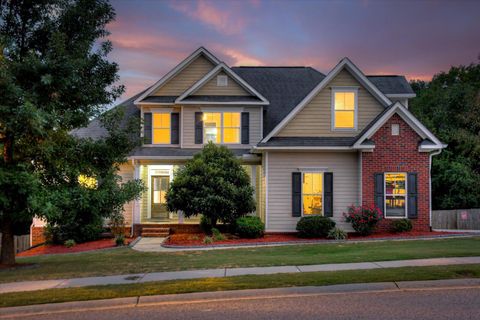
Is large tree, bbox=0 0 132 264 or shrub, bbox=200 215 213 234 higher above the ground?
large tree, bbox=0 0 132 264

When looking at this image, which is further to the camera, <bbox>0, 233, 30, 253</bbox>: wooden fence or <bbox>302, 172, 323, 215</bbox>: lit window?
<bbox>0, 233, 30, 253</bbox>: wooden fence

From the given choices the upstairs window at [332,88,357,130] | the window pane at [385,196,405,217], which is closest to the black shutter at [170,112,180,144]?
the upstairs window at [332,88,357,130]

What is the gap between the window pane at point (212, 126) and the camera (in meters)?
21.8

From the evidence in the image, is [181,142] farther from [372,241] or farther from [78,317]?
[78,317]

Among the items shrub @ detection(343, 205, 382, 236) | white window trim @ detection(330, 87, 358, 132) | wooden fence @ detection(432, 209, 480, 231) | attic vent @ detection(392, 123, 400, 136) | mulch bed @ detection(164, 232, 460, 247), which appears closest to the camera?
mulch bed @ detection(164, 232, 460, 247)

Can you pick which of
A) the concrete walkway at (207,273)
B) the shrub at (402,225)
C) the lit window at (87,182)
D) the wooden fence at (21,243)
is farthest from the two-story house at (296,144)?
the concrete walkway at (207,273)

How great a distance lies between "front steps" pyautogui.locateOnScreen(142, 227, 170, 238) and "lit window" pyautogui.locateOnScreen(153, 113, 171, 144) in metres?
4.30

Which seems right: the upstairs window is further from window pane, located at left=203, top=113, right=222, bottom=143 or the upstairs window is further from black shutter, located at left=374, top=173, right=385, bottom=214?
window pane, located at left=203, top=113, right=222, bottom=143

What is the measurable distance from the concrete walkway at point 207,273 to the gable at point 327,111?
29.6ft

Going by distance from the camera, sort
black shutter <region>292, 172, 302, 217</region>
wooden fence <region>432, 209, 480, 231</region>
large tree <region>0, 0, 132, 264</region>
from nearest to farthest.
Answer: large tree <region>0, 0, 132, 264</region>
black shutter <region>292, 172, 302, 217</region>
wooden fence <region>432, 209, 480, 231</region>

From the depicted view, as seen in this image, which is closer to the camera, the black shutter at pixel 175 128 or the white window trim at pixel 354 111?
the white window trim at pixel 354 111

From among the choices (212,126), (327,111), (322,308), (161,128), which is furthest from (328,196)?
(322,308)

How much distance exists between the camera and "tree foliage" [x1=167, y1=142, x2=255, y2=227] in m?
17.8

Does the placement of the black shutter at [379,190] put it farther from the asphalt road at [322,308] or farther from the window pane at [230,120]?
the asphalt road at [322,308]
